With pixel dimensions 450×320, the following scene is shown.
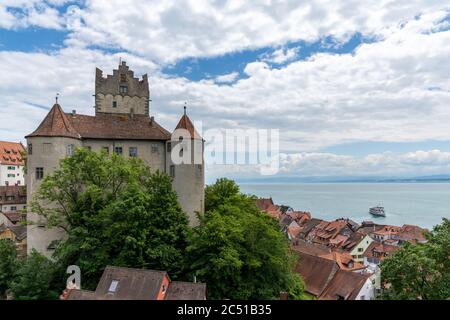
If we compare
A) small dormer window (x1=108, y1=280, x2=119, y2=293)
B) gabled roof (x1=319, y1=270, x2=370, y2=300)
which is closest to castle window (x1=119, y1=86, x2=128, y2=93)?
small dormer window (x1=108, y1=280, x2=119, y2=293)

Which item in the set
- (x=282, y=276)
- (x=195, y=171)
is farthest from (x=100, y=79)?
(x=282, y=276)

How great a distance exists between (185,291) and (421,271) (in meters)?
11.6

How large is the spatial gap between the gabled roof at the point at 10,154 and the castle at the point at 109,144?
51.9m

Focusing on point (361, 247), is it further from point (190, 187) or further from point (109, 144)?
point (109, 144)

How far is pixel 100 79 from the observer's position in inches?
1174

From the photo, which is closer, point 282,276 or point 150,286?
point 150,286

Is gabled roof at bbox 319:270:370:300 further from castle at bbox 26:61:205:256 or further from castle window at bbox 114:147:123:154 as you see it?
castle window at bbox 114:147:123:154

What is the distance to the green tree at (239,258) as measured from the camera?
1900 centimetres

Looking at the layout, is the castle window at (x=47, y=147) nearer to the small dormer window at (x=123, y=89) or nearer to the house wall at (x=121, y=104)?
the house wall at (x=121, y=104)

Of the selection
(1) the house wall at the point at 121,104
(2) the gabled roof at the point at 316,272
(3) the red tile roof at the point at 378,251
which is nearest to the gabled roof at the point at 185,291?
(2) the gabled roof at the point at 316,272

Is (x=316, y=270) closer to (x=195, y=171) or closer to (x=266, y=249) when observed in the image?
(x=266, y=249)

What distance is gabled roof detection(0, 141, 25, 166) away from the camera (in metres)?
68.4

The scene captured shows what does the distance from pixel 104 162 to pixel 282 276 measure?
1369 cm

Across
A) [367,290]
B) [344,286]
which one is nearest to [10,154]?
[344,286]
